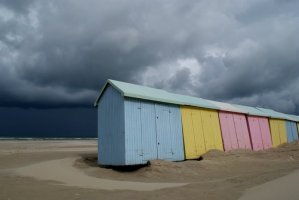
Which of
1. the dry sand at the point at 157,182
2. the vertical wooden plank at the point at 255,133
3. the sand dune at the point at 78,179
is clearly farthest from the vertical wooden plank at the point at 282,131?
the sand dune at the point at 78,179

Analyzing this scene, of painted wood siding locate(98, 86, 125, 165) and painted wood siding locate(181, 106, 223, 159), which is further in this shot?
painted wood siding locate(181, 106, 223, 159)

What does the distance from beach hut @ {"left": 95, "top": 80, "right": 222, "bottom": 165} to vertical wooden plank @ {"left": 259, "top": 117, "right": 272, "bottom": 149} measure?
1345 centimetres

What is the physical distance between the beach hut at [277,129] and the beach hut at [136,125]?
1642 cm

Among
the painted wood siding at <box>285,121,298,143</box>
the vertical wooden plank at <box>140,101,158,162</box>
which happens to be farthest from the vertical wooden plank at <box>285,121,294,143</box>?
the vertical wooden plank at <box>140,101,158,162</box>

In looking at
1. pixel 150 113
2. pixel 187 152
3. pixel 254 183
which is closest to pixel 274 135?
pixel 187 152

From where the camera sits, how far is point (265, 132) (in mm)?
29688

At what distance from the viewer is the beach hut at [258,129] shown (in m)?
27.0

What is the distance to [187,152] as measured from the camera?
1853 cm

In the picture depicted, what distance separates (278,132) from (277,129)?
1.30ft

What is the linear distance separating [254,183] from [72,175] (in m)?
8.07

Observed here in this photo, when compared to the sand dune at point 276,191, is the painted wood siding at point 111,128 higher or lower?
higher

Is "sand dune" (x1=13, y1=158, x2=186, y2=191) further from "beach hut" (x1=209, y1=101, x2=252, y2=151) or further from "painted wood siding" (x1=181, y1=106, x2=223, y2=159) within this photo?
"beach hut" (x1=209, y1=101, x2=252, y2=151)

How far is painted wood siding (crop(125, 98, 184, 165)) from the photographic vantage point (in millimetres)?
15258

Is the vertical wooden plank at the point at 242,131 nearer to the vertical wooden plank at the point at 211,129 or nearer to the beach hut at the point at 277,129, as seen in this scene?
the vertical wooden plank at the point at 211,129
